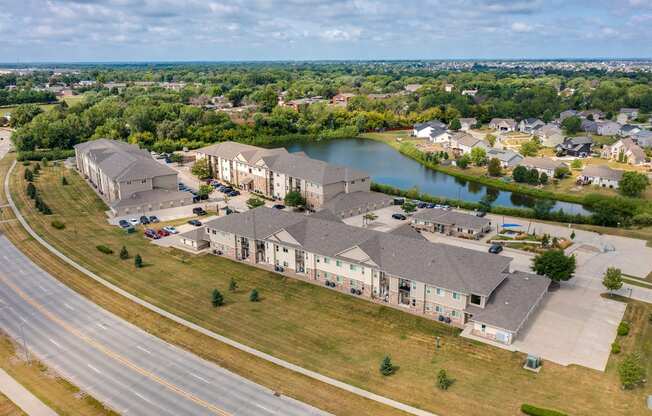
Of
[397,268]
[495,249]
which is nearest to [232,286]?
[397,268]

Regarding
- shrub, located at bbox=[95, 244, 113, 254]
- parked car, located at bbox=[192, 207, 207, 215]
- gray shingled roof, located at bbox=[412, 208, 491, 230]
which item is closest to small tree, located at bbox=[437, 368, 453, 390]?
gray shingled roof, located at bbox=[412, 208, 491, 230]

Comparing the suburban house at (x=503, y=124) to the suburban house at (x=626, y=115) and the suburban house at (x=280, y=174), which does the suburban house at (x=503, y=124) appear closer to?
the suburban house at (x=626, y=115)

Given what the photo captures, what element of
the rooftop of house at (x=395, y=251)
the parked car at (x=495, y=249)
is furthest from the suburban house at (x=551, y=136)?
the rooftop of house at (x=395, y=251)

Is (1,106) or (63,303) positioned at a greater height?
(1,106)

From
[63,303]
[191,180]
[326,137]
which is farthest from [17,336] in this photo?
[326,137]

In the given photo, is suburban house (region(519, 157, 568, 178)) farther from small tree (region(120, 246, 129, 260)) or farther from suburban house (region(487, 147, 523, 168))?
small tree (region(120, 246, 129, 260))

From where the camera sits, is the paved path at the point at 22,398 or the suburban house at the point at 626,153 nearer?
the paved path at the point at 22,398

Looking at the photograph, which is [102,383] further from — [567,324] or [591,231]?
[591,231]
